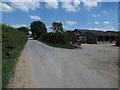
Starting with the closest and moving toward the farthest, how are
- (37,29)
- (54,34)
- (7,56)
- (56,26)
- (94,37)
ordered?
1. (7,56)
2. (54,34)
3. (94,37)
4. (56,26)
5. (37,29)

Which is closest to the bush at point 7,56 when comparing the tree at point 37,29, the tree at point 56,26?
the tree at point 56,26

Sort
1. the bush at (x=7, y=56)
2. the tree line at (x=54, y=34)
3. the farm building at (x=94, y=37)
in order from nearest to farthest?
the bush at (x=7, y=56), the tree line at (x=54, y=34), the farm building at (x=94, y=37)

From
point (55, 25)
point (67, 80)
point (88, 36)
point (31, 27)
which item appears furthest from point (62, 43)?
point (31, 27)

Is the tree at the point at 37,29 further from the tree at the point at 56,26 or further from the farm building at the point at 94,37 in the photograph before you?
the farm building at the point at 94,37

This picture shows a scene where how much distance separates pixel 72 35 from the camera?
35.2 meters

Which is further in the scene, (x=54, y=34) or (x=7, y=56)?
(x=54, y=34)

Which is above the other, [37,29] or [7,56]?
[37,29]

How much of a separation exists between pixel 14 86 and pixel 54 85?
1456 millimetres

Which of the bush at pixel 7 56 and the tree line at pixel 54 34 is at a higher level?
the tree line at pixel 54 34

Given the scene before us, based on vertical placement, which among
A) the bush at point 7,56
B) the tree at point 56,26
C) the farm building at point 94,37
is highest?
the tree at point 56,26

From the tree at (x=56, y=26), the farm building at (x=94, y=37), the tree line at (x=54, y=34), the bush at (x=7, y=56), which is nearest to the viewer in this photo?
the bush at (x=7, y=56)

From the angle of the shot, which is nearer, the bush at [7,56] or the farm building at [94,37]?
the bush at [7,56]

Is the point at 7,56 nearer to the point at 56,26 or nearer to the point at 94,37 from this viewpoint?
the point at 94,37

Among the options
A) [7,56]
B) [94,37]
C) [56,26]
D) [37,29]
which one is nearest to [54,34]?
[94,37]
